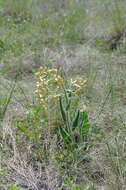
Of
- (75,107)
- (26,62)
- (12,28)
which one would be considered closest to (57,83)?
(75,107)

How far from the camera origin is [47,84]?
8.77 feet

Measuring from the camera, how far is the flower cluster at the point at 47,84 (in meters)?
2.68

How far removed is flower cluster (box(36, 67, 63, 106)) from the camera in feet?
8.79

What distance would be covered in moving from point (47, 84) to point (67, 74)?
1408mm

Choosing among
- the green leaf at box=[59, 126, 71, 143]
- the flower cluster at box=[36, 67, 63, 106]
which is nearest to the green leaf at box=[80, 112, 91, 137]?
the green leaf at box=[59, 126, 71, 143]

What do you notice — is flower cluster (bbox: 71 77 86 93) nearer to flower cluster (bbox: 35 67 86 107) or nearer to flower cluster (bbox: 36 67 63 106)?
flower cluster (bbox: 35 67 86 107)

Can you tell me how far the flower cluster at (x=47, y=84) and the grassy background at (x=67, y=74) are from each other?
0.47 feet

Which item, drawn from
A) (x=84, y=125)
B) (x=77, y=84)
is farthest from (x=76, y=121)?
(x=77, y=84)

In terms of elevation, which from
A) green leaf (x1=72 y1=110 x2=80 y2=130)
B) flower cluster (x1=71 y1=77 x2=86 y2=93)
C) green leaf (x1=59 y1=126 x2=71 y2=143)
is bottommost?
green leaf (x1=59 y1=126 x2=71 y2=143)

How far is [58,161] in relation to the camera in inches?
99.8

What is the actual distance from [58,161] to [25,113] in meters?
0.69

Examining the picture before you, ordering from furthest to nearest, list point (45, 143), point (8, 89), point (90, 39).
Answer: point (90, 39) < point (8, 89) < point (45, 143)

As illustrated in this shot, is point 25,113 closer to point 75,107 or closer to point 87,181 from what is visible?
point 75,107

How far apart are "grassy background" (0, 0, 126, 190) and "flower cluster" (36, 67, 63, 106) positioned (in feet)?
0.47
